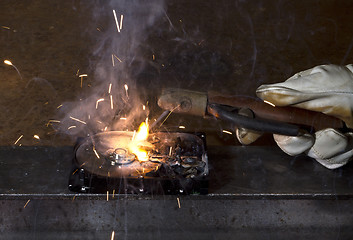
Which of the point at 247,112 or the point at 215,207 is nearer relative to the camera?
the point at 247,112

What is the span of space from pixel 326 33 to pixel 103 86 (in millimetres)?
2757

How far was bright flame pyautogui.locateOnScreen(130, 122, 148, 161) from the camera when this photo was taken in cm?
211

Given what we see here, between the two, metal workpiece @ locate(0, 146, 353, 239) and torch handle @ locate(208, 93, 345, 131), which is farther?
metal workpiece @ locate(0, 146, 353, 239)

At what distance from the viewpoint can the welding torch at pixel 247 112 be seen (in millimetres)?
1874

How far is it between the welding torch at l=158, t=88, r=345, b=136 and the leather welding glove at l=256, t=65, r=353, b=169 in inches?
1.7

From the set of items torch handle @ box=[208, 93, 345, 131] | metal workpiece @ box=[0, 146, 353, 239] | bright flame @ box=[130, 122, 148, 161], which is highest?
torch handle @ box=[208, 93, 345, 131]

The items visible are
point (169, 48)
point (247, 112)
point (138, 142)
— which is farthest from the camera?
point (169, 48)

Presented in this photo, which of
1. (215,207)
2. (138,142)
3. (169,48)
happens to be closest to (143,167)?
(138,142)

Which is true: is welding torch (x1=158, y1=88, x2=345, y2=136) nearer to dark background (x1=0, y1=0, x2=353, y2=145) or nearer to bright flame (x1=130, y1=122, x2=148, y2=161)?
bright flame (x1=130, y1=122, x2=148, y2=161)

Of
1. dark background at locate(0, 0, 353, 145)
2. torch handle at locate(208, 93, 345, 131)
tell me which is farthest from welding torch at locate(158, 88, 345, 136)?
dark background at locate(0, 0, 353, 145)

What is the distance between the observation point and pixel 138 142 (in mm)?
2197

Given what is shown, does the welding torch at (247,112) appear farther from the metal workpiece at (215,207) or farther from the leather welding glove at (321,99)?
the metal workpiece at (215,207)

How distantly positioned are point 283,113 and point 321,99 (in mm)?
191

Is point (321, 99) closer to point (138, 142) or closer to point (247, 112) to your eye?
point (247, 112)
